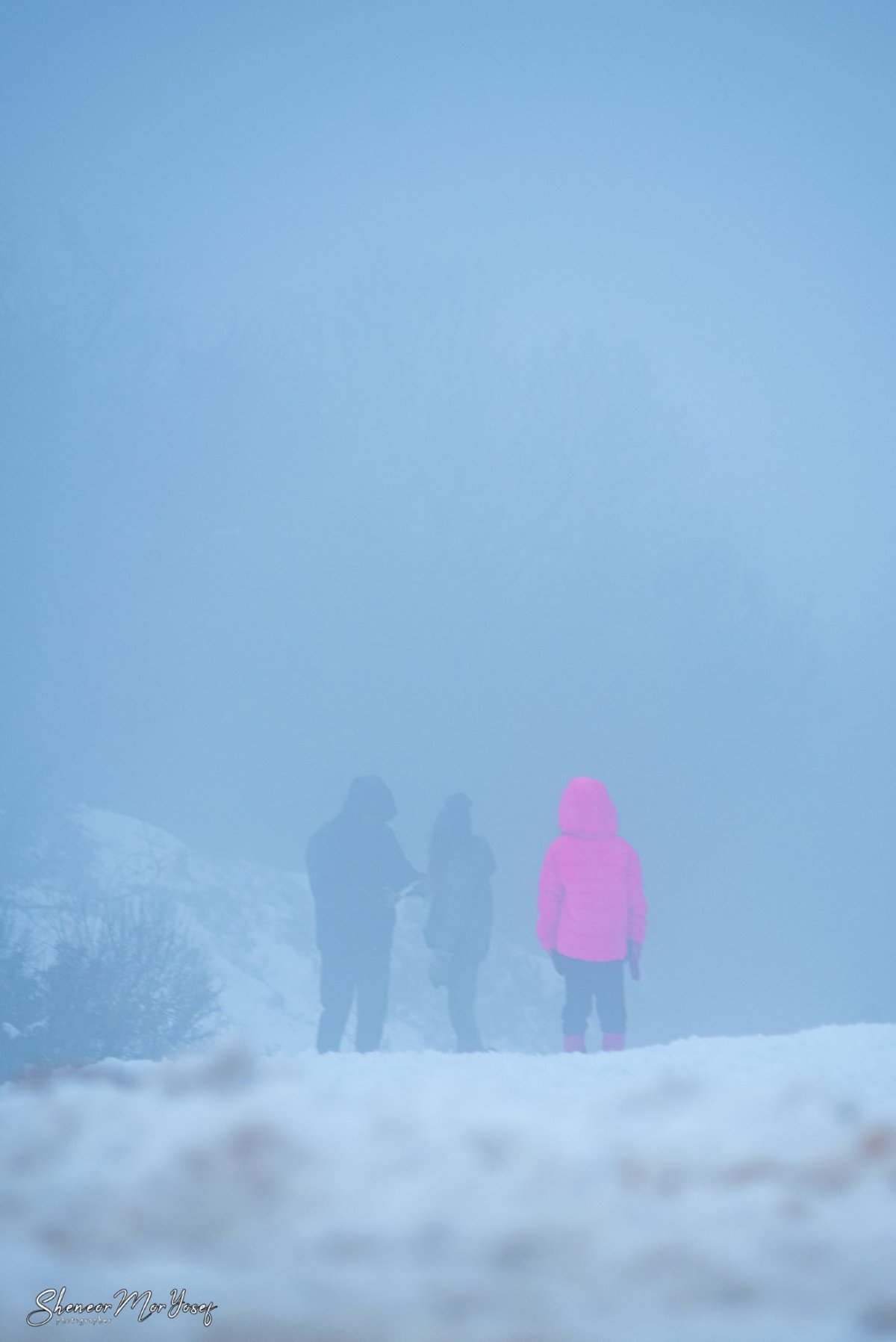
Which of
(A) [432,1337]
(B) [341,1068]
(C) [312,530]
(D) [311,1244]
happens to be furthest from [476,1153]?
(C) [312,530]

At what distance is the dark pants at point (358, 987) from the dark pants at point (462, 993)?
16.7 inches

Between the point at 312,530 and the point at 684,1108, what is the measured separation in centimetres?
2588

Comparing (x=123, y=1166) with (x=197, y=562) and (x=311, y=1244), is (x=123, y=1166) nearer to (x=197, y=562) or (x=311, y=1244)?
(x=311, y=1244)

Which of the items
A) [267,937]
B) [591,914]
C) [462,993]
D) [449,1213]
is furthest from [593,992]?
[267,937]

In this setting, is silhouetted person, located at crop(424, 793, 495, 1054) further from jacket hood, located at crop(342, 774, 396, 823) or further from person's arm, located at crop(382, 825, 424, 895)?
jacket hood, located at crop(342, 774, 396, 823)

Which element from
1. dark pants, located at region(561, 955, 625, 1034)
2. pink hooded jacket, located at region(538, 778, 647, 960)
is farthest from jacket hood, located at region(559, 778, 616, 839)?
dark pants, located at region(561, 955, 625, 1034)

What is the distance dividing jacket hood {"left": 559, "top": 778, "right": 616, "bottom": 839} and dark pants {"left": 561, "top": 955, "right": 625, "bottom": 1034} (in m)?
0.67

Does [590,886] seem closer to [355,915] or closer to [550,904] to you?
[550,904]

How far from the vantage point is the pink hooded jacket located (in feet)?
15.5

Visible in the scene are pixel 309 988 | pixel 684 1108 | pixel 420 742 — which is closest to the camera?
pixel 684 1108

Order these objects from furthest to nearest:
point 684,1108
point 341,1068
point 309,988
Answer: point 309,988, point 341,1068, point 684,1108

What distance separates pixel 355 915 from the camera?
5.56 meters

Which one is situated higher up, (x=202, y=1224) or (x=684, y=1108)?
(x=684, y=1108)

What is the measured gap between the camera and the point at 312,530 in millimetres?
26641
